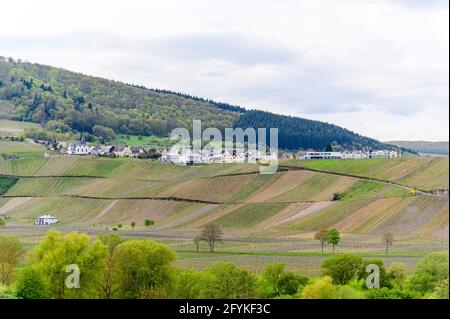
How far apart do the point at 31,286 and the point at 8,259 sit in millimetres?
10719

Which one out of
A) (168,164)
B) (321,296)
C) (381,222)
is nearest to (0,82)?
(168,164)

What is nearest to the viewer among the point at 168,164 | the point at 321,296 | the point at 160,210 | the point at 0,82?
the point at 321,296

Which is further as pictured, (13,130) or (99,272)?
(13,130)

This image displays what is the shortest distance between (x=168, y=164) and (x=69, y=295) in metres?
63.6

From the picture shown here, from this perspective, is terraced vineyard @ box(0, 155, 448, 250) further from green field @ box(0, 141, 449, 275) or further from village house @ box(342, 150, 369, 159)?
village house @ box(342, 150, 369, 159)

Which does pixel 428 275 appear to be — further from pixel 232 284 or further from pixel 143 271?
pixel 143 271

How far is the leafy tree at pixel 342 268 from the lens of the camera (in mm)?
41669

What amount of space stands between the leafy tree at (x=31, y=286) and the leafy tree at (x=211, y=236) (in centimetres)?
2548

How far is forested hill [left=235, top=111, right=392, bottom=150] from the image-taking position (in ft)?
392

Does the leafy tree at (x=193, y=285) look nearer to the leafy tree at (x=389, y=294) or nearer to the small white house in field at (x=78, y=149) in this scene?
the leafy tree at (x=389, y=294)

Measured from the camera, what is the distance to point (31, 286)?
35.0 metres

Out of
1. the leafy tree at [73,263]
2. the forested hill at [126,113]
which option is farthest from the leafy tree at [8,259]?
the forested hill at [126,113]
